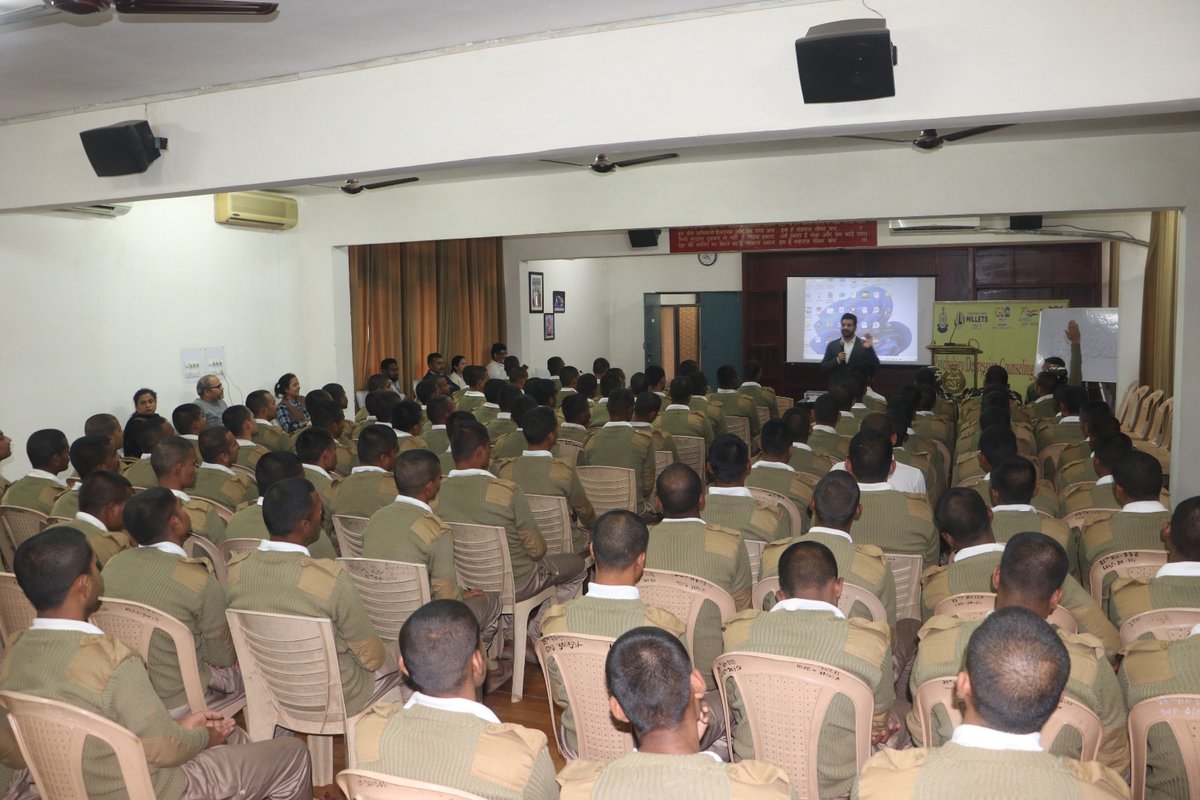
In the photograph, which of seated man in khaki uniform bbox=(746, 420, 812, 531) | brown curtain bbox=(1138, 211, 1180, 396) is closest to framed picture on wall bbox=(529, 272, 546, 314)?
brown curtain bbox=(1138, 211, 1180, 396)

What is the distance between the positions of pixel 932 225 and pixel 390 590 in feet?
32.2

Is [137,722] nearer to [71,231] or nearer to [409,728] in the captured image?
[409,728]

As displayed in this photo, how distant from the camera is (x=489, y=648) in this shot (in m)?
4.51

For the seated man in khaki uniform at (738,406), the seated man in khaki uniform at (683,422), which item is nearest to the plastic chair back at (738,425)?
the seated man in khaki uniform at (738,406)

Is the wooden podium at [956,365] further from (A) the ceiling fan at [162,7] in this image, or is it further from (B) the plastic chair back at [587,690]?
(A) the ceiling fan at [162,7]

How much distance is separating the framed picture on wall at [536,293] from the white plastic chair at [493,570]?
32.8 feet

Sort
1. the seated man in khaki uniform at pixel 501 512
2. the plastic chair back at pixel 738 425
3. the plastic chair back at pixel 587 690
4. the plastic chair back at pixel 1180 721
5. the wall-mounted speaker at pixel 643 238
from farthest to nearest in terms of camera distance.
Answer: the wall-mounted speaker at pixel 643 238
the plastic chair back at pixel 738 425
the seated man in khaki uniform at pixel 501 512
the plastic chair back at pixel 587 690
the plastic chair back at pixel 1180 721

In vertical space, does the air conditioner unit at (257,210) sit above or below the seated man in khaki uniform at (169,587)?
above

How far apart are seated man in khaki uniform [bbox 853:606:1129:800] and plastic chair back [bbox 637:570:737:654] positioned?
141 cm

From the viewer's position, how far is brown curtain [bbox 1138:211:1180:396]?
9.34 meters

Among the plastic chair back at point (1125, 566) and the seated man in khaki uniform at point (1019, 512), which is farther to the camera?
the seated man in khaki uniform at point (1019, 512)

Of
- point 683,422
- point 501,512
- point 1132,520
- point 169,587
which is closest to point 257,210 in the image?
point 683,422

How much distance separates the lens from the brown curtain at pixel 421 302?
11.0 metres

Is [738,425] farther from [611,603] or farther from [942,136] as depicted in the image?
[611,603]
